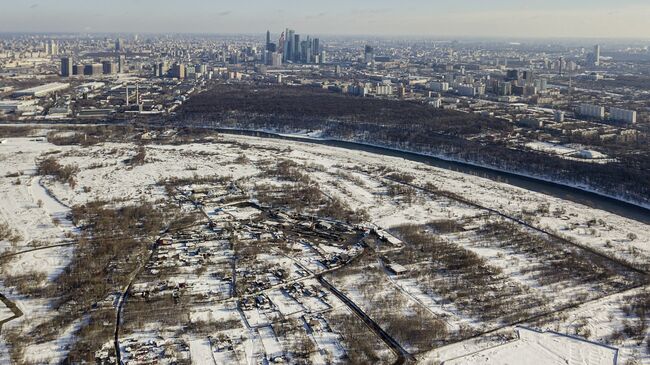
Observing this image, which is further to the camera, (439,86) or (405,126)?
(439,86)

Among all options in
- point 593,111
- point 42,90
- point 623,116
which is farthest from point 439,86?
point 42,90

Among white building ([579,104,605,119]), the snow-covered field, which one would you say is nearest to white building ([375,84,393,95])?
white building ([579,104,605,119])

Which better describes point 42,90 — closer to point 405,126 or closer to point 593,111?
point 405,126

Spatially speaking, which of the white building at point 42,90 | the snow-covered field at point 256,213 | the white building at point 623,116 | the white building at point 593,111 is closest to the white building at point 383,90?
the white building at point 593,111

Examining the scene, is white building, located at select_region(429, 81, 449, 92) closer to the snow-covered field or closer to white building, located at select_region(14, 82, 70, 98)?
the snow-covered field

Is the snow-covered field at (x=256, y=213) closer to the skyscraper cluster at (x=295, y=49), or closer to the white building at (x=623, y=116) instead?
the white building at (x=623, y=116)

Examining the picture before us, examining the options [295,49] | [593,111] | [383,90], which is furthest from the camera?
[295,49]

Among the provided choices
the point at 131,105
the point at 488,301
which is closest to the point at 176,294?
the point at 488,301
